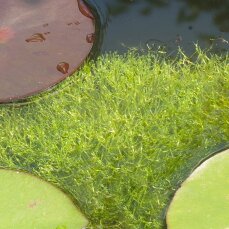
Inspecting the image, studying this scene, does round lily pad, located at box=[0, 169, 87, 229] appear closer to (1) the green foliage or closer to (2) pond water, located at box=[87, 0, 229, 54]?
(1) the green foliage

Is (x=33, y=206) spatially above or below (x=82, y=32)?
below

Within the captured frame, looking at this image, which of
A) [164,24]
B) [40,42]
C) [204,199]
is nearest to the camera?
[204,199]

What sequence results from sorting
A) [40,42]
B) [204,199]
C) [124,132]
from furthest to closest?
[40,42], [124,132], [204,199]

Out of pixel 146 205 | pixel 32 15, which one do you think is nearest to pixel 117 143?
→ pixel 146 205

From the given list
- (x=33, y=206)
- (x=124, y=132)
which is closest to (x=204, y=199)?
(x=124, y=132)

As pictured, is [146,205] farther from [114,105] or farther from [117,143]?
[114,105]

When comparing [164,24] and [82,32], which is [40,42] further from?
[164,24]

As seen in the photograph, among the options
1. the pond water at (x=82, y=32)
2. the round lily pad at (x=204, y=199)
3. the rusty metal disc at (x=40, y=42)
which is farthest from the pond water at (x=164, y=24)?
the round lily pad at (x=204, y=199)
